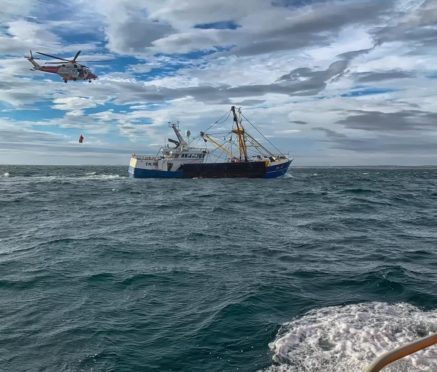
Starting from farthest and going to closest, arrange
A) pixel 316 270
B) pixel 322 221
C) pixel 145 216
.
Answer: pixel 145 216 → pixel 322 221 → pixel 316 270

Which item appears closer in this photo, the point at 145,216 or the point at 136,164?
the point at 145,216

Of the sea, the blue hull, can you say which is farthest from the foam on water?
the blue hull

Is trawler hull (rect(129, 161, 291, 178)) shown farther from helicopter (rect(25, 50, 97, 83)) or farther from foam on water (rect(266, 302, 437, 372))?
foam on water (rect(266, 302, 437, 372))

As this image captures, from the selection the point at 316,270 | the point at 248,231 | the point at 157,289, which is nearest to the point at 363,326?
the point at 316,270

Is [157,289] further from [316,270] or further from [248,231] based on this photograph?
[248,231]

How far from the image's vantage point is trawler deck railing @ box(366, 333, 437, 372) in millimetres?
3887

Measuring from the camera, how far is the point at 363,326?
985cm

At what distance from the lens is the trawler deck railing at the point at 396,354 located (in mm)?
3887

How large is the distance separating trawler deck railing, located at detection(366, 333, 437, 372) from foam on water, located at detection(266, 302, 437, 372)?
161 inches

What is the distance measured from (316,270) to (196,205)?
24.8m

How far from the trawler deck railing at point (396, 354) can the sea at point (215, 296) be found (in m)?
4.12

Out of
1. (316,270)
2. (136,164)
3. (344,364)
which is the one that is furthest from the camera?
(136,164)

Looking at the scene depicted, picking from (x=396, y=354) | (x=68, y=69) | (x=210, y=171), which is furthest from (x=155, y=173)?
(x=396, y=354)

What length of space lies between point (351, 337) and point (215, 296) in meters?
4.70
